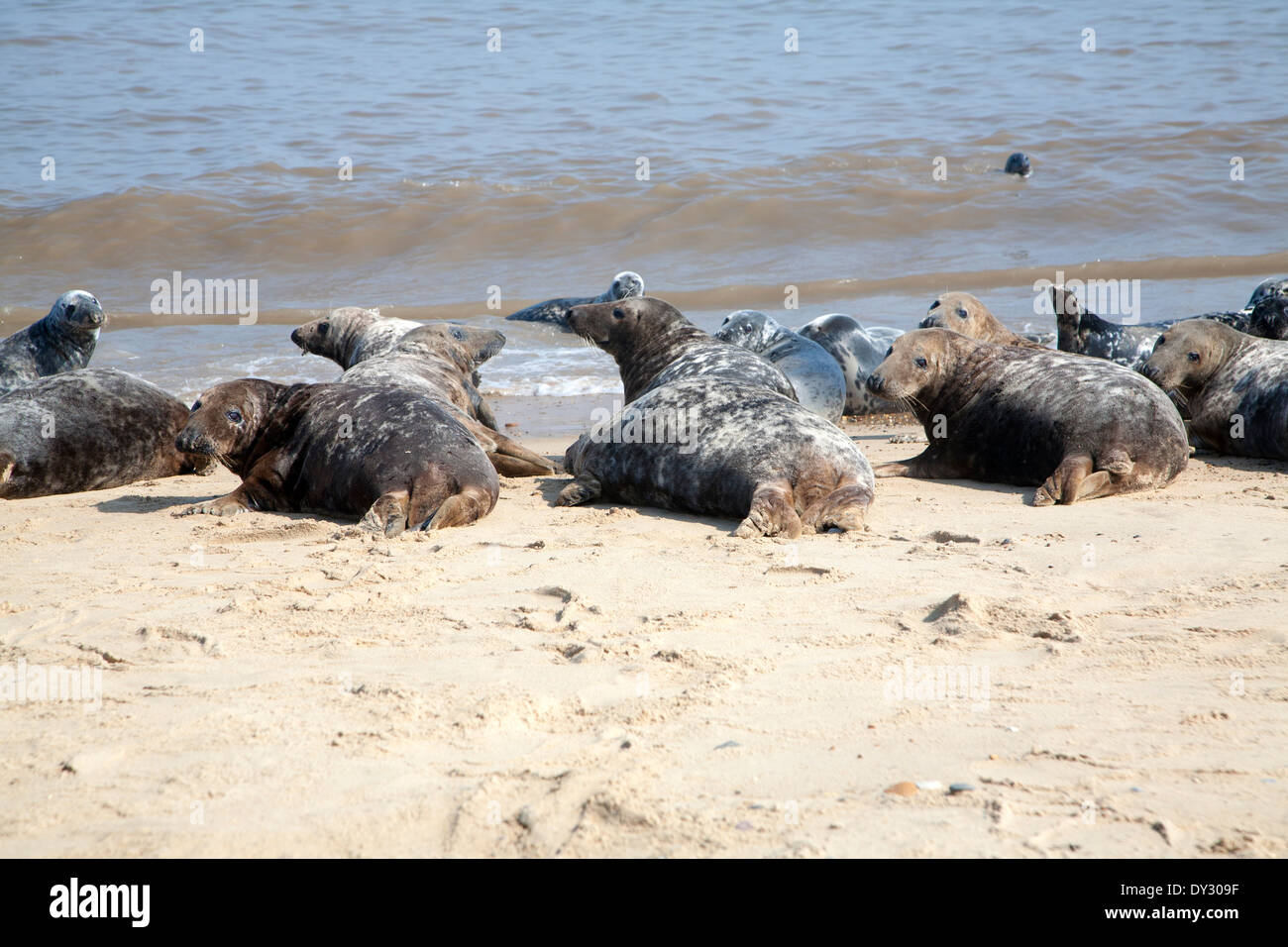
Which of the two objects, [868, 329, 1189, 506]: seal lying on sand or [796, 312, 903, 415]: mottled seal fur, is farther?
[796, 312, 903, 415]: mottled seal fur

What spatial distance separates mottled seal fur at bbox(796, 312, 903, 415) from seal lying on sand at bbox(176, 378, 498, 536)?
14.3 ft

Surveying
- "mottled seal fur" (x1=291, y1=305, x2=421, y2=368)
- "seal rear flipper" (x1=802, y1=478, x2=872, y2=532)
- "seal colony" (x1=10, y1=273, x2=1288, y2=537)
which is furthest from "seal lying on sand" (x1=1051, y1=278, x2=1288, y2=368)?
"mottled seal fur" (x1=291, y1=305, x2=421, y2=368)

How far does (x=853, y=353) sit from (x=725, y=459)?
4478 mm

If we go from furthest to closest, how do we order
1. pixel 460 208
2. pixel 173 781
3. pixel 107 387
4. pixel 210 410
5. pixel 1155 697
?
pixel 460 208, pixel 107 387, pixel 210 410, pixel 1155 697, pixel 173 781

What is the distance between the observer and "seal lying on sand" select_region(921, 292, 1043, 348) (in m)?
8.03

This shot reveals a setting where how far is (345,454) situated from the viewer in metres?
5.85

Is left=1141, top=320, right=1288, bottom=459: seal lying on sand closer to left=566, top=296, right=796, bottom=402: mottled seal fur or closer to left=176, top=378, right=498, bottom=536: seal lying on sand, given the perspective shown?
left=566, top=296, right=796, bottom=402: mottled seal fur

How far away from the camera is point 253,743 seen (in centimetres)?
283

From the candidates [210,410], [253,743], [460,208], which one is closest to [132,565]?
[210,410]

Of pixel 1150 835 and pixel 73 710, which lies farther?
pixel 73 710

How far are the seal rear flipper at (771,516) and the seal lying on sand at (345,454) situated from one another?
1.36 metres

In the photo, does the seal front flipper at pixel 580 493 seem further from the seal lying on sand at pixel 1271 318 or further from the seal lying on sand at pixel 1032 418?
the seal lying on sand at pixel 1271 318

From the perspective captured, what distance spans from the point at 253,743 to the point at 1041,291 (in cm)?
1273
